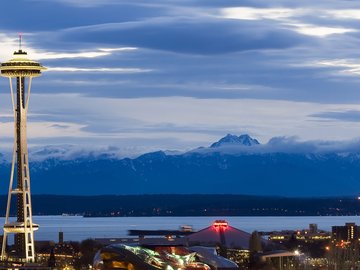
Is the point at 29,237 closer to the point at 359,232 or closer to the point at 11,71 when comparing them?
the point at 11,71

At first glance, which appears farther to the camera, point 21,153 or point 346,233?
point 346,233

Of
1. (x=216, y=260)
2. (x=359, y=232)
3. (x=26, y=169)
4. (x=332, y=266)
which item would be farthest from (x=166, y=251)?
(x=359, y=232)

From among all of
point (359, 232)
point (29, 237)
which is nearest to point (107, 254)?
point (29, 237)

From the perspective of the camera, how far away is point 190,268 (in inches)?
3100

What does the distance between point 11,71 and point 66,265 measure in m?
A: 20.5

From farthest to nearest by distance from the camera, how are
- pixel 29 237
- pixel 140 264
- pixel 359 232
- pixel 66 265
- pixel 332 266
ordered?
1. pixel 359 232
2. pixel 29 237
3. pixel 66 265
4. pixel 332 266
5. pixel 140 264

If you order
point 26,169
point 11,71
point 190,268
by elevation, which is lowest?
point 190,268

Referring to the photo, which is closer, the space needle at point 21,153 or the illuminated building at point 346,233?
the space needle at point 21,153

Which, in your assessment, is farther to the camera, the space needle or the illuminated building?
the illuminated building

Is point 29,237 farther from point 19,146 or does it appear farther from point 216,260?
point 216,260

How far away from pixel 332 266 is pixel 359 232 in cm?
8270

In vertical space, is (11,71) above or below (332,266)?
above

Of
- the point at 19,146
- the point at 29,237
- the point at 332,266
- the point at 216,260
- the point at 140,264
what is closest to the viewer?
the point at 140,264

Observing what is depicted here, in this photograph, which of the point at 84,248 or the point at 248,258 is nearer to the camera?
the point at 248,258
